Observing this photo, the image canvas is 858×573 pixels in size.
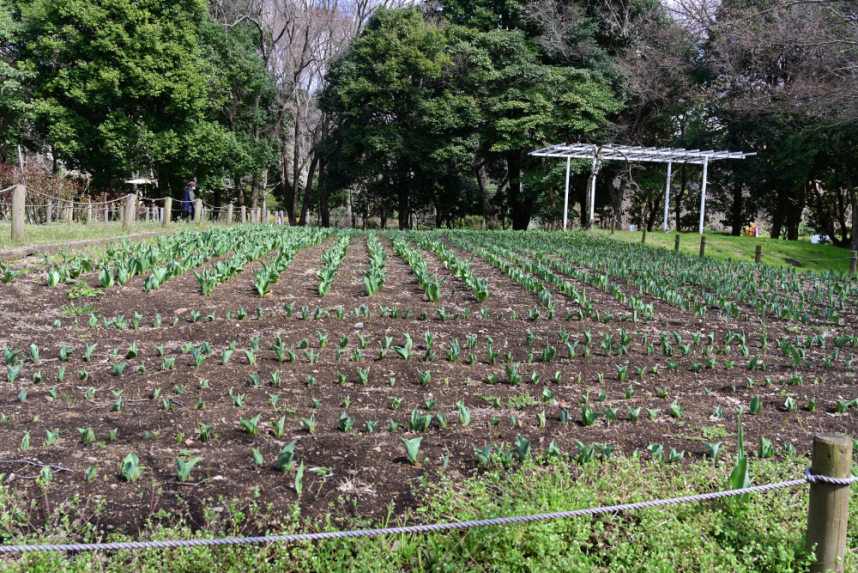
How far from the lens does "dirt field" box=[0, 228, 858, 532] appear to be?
10.3 ft

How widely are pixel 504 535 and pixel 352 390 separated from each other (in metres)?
2.13

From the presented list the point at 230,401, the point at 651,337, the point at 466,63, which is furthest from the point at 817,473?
the point at 466,63

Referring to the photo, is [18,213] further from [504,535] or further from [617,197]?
[617,197]

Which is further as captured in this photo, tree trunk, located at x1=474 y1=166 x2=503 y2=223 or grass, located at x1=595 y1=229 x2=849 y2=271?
tree trunk, located at x1=474 y1=166 x2=503 y2=223

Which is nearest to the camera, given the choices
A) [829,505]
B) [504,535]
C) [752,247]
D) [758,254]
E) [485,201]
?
[829,505]

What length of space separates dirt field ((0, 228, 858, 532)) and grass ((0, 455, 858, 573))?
0.16 m

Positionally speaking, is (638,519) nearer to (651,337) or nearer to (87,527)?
(87,527)

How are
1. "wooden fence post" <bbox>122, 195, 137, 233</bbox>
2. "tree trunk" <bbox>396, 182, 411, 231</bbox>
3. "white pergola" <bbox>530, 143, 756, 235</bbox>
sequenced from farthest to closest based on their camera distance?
"tree trunk" <bbox>396, 182, 411, 231</bbox>, "white pergola" <bbox>530, 143, 756, 235</bbox>, "wooden fence post" <bbox>122, 195, 137, 233</bbox>

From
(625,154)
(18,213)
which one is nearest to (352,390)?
(18,213)

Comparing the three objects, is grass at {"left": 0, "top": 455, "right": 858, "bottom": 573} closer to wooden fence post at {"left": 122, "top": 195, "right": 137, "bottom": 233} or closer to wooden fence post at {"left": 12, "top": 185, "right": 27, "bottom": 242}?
wooden fence post at {"left": 12, "top": 185, "right": 27, "bottom": 242}

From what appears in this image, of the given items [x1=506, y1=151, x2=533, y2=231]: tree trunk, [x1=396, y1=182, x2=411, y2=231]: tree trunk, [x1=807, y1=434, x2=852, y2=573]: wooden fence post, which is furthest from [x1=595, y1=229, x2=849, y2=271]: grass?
[x1=807, y1=434, x2=852, y2=573]: wooden fence post

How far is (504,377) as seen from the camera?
16.2 feet

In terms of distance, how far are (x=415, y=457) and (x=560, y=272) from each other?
Answer: 28.2 feet

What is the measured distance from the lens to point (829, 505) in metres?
2.30
